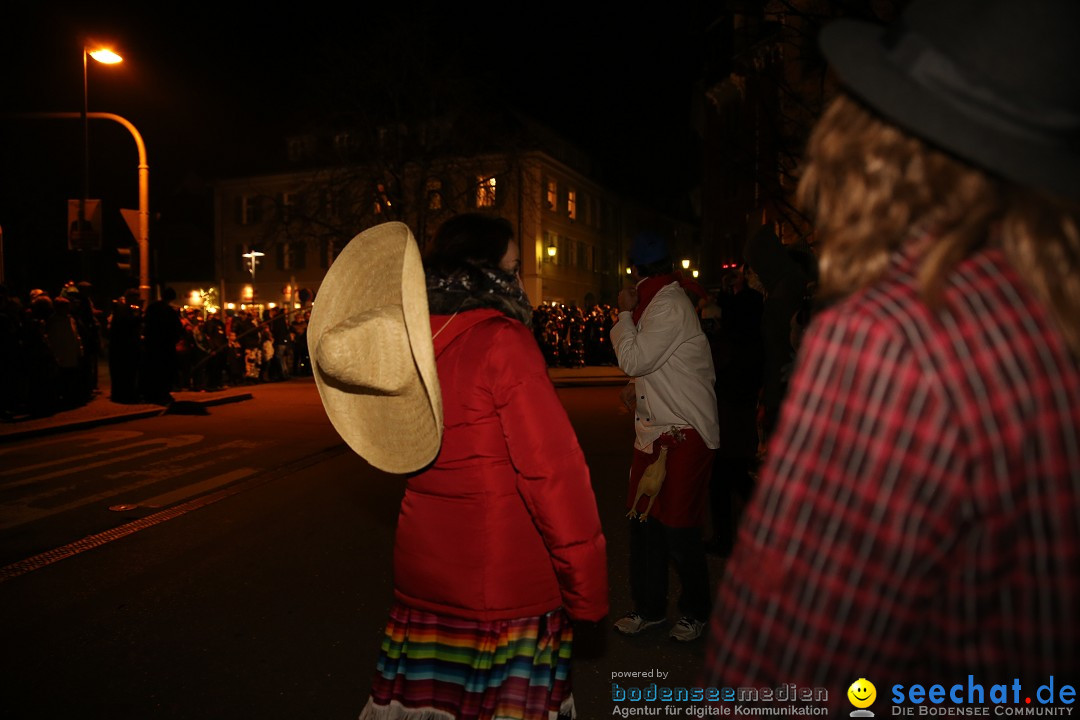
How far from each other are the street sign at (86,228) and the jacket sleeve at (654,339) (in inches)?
576

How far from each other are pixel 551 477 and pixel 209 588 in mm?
3730

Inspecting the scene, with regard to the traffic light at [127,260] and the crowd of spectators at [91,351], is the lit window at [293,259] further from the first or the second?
the traffic light at [127,260]

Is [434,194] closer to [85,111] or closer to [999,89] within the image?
[85,111]

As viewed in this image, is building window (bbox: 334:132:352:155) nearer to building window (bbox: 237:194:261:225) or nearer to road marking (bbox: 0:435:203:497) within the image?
road marking (bbox: 0:435:203:497)

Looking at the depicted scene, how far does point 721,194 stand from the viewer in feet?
99.9

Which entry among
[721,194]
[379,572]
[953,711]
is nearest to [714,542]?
[379,572]

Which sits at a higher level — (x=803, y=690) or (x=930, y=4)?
(x=930, y=4)

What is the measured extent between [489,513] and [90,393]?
1526 cm

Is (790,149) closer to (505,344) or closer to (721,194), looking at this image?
(505,344)

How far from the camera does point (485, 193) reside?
29438 mm

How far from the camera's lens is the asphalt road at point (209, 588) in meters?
3.56

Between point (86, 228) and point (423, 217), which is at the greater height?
point (423, 217)

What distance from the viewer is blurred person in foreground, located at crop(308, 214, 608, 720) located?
2.07 meters

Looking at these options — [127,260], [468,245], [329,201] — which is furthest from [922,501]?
[329,201]
